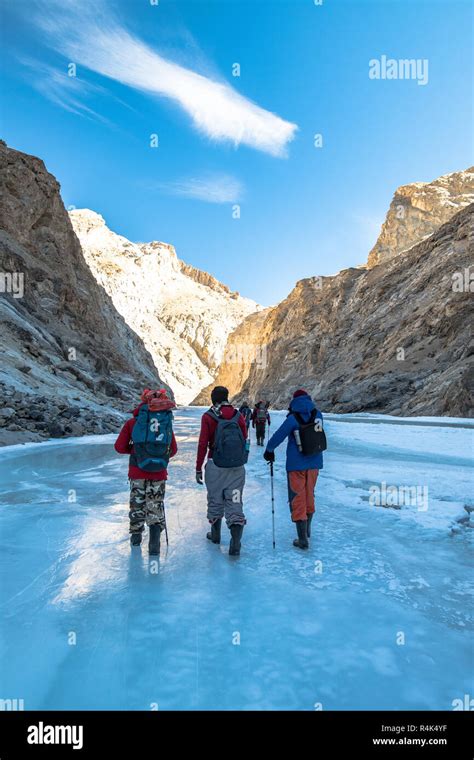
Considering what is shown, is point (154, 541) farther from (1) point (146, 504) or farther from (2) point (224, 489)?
(2) point (224, 489)

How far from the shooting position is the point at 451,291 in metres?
34.1

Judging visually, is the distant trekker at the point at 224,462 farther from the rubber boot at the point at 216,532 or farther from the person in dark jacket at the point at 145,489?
the person in dark jacket at the point at 145,489

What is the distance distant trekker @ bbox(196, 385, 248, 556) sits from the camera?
4723mm

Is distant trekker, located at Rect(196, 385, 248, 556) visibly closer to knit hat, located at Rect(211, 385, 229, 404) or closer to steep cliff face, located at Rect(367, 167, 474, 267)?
knit hat, located at Rect(211, 385, 229, 404)

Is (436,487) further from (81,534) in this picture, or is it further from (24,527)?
(24,527)

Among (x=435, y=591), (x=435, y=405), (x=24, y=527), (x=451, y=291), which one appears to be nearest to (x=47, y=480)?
(x=24, y=527)

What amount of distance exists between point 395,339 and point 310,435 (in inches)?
1421

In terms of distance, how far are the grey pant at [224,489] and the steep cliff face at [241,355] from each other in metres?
84.8

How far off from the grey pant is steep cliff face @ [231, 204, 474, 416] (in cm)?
2031

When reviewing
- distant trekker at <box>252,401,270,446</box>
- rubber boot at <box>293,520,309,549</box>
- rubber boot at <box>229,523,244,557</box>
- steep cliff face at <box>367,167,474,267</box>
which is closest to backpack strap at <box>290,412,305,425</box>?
rubber boot at <box>293,520,309,549</box>
